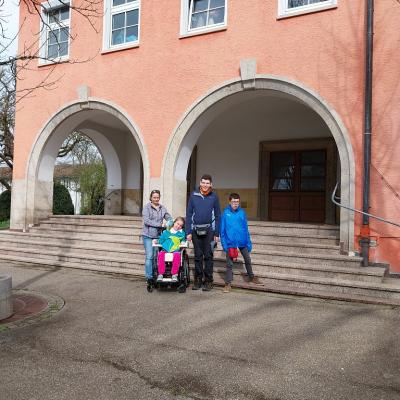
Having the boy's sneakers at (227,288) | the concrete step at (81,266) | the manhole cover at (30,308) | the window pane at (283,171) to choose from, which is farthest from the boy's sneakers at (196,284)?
the window pane at (283,171)

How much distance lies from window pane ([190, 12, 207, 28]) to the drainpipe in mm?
3567

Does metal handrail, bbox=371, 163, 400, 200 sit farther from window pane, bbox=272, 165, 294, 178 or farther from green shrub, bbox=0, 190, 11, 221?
green shrub, bbox=0, 190, 11, 221

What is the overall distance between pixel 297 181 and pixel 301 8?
464 centimetres

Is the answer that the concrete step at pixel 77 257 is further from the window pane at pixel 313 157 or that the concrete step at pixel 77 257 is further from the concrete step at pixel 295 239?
the window pane at pixel 313 157

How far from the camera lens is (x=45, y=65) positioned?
462 inches

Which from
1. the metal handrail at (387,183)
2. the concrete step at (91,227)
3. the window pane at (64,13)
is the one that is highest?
the window pane at (64,13)

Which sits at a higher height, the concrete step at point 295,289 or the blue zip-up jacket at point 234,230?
the blue zip-up jacket at point 234,230

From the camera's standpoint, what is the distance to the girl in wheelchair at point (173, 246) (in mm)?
6523

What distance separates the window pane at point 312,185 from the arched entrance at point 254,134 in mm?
234

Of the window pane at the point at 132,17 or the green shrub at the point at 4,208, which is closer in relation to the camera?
the window pane at the point at 132,17

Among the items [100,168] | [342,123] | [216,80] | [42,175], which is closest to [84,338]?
[342,123]

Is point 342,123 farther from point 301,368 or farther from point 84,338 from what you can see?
point 84,338

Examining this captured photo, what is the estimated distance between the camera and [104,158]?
1517cm

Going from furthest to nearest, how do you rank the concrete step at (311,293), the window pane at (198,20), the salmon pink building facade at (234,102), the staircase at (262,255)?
the window pane at (198,20)
the salmon pink building facade at (234,102)
the staircase at (262,255)
the concrete step at (311,293)
